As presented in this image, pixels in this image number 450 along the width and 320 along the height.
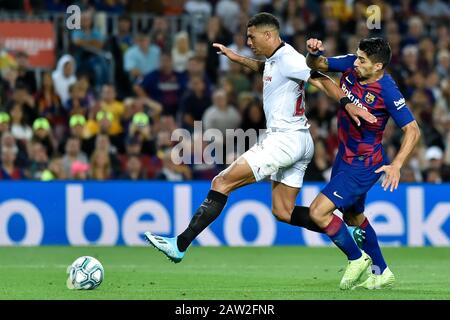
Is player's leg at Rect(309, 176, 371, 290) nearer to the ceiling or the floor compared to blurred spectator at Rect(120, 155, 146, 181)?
nearer to the ceiling

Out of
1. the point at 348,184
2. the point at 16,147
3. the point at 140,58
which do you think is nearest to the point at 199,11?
the point at 140,58

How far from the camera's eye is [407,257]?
1434cm

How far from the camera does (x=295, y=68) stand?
10344 millimetres

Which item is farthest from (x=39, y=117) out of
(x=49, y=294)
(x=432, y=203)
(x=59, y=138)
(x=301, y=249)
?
(x=49, y=294)

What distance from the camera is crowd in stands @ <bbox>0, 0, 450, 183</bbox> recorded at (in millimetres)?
16922

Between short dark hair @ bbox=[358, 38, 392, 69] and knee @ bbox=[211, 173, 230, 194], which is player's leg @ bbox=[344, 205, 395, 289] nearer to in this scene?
knee @ bbox=[211, 173, 230, 194]

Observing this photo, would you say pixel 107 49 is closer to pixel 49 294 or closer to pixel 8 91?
pixel 8 91

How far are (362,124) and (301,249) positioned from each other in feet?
18.0

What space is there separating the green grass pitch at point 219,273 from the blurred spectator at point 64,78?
372cm

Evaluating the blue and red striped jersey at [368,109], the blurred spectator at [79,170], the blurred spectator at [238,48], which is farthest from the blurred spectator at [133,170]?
the blue and red striped jersey at [368,109]

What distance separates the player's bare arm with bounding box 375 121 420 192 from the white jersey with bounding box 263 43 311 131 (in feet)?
3.38

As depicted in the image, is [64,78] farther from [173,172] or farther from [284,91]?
[284,91]

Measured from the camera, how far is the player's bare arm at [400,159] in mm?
9430

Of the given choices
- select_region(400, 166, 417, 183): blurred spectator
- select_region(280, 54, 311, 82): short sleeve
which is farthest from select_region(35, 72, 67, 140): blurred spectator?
select_region(280, 54, 311, 82): short sleeve
